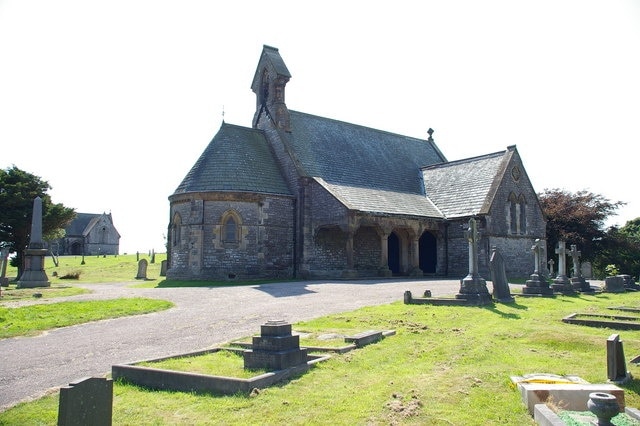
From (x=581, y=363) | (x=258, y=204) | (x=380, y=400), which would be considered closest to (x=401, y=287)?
(x=258, y=204)

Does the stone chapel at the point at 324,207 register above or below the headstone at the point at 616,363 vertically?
above

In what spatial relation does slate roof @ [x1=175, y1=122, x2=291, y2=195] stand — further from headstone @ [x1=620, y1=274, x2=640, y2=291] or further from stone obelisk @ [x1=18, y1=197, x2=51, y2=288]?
headstone @ [x1=620, y1=274, x2=640, y2=291]

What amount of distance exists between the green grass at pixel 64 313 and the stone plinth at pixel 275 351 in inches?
279

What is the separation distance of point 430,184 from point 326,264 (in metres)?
11.6

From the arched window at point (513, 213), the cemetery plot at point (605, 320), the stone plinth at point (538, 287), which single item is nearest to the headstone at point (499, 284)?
the stone plinth at point (538, 287)

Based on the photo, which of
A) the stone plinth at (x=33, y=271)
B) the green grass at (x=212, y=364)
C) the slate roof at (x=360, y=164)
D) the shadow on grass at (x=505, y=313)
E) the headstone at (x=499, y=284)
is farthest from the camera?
the slate roof at (x=360, y=164)

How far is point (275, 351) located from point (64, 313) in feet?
32.1

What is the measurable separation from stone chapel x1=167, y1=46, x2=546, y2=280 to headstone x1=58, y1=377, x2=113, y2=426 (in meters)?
23.6

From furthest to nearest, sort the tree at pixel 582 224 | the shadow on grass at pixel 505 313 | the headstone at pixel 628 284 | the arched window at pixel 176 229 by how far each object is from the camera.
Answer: the tree at pixel 582 224 → the arched window at pixel 176 229 → the headstone at pixel 628 284 → the shadow on grass at pixel 505 313

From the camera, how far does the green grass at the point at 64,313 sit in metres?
13.3

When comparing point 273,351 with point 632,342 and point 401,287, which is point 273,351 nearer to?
point 632,342

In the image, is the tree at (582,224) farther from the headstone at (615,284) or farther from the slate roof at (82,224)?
the slate roof at (82,224)

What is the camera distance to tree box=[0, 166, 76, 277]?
3562cm

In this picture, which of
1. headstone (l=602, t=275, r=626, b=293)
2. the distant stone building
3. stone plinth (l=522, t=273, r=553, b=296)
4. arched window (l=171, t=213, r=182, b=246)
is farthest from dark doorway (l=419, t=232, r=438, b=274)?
the distant stone building
